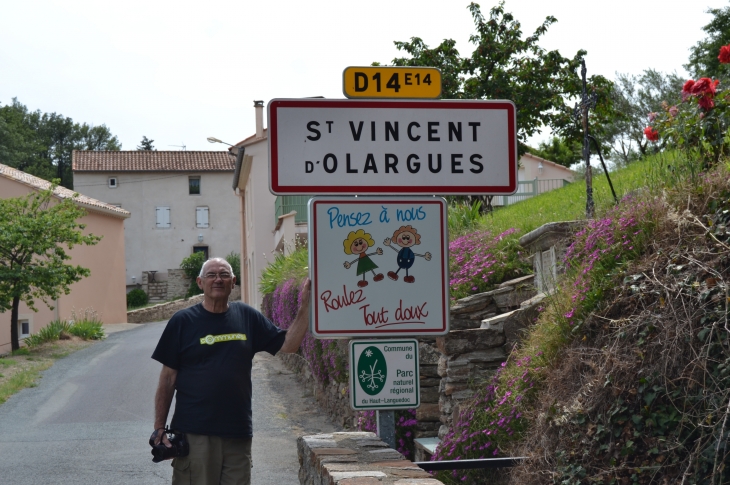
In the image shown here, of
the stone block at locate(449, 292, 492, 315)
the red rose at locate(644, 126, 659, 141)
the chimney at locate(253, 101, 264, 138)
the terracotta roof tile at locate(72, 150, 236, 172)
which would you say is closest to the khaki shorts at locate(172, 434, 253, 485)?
the stone block at locate(449, 292, 492, 315)

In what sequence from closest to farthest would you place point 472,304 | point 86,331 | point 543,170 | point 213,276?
point 213,276
point 472,304
point 86,331
point 543,170

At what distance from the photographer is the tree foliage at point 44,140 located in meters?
67.8

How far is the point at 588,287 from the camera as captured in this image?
4.68 m

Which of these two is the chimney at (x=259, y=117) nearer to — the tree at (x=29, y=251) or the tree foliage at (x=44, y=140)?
the tree at (x=29, y=251)

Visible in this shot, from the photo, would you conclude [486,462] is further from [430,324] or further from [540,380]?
[540,380]

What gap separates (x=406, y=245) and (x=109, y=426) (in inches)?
361

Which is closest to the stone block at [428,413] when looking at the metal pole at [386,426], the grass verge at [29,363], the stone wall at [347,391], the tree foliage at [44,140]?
the stone wall at [347,391]

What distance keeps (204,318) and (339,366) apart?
242 inches

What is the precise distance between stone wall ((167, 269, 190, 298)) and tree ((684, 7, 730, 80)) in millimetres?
33175

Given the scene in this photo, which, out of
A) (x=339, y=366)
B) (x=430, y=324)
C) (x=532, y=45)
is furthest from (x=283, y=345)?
(x=532, y=45)

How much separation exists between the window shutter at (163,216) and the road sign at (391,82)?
53.3 meters

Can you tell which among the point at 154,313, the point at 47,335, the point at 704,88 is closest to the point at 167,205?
the point at 154,313

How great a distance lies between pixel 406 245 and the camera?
3.71 meters

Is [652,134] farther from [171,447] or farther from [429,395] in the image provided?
[171,447]
